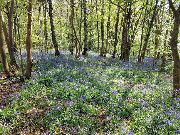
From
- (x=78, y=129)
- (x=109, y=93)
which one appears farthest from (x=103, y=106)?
(x=78, y=129)

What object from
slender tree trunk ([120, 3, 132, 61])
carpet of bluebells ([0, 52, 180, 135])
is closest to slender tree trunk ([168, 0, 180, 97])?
carpet of bluebells ([0, 52, 180, 135])

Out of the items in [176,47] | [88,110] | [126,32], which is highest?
[126,32]

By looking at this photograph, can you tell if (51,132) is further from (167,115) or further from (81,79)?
(81,79)

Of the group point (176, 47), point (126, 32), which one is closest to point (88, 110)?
point (176, 47)

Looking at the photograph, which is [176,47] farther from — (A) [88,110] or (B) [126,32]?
(B) [126,32]

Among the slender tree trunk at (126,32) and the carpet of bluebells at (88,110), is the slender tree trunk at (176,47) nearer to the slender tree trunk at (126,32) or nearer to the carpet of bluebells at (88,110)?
the carpet of bluebells at (88,110)

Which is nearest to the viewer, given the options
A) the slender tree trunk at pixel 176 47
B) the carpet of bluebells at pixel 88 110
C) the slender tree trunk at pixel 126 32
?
the carpet of bluebells at pixel 88 110

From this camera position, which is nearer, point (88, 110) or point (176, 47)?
point (88, 110)

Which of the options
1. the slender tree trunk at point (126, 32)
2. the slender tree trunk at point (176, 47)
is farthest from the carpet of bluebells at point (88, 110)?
the slender tree trunk at point (126, 32)

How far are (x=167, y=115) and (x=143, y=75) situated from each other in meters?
10.4

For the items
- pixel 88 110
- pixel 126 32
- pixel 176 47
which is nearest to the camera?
pixel 88 110

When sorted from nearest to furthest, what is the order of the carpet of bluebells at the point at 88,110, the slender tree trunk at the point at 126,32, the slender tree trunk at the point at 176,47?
the carpet of bluebells at the point at 88,110
the slender tree trunk at the point at 176,47
the slender tree trunk at the point at 126,32

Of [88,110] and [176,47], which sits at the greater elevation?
[176,47]

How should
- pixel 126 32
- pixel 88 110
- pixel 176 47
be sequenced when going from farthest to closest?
pixel 126 32 < pixel 176 47 < pixel 88 110
